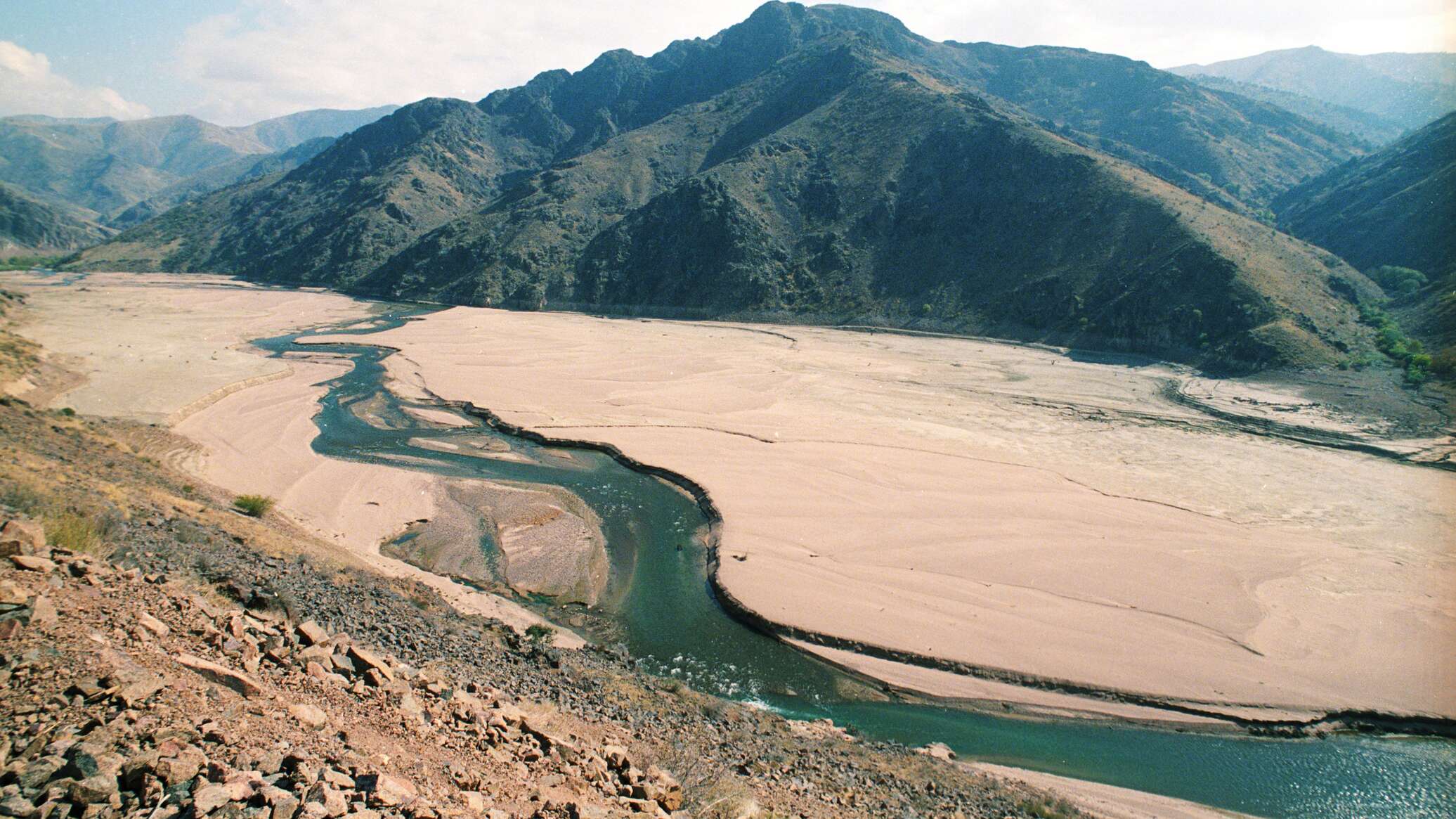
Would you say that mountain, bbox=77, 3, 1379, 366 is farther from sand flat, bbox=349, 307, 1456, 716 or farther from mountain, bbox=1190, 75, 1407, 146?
mountain, bbox=1190, 75, 1407, 146

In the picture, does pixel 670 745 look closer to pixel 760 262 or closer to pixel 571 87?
pixel 760 262

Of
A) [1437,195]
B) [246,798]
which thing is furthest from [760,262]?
[246,798]

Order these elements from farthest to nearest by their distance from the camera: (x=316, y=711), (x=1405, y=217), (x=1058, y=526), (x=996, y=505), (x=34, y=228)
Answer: (x=34, y=228), (x=1405, y=217), (x=996, y=505), (x=1058, y=526), (x=316, y=711)

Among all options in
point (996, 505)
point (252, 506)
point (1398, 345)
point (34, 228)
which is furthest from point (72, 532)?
point (34, 228)

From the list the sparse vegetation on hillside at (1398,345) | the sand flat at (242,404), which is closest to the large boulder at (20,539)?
the sand flat at (242,404)

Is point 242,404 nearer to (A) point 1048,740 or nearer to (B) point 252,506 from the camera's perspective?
(B) point 252,506

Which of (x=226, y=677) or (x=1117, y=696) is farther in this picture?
(x=1117, y=696)

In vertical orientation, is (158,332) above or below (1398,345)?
below
